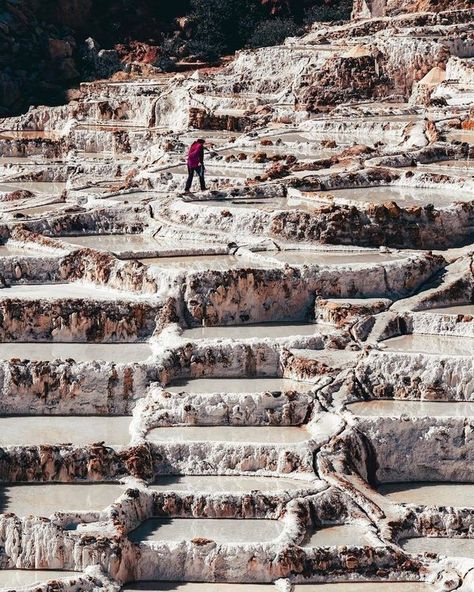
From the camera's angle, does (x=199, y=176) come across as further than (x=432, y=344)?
Yes

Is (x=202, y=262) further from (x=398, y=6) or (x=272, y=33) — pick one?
(x=272, y=33)

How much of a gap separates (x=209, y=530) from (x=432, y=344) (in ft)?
22.8

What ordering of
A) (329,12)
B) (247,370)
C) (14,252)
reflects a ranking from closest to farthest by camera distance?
(247,370), (14,252), (329,12)

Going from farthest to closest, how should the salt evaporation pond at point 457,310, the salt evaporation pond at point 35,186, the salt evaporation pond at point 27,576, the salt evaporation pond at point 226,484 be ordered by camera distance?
the salt evaporation pond at point 35,186
the salt evaporation pond at point 457,310
the salt evaporation pond at point 226,484
the salt evaporation pond at point 27,576

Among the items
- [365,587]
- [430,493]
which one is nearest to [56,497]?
[365,587]

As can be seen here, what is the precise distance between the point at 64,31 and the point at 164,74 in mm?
5556

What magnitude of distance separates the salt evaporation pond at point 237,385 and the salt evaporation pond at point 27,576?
572 centimetres

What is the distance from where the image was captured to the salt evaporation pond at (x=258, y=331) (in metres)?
33.1

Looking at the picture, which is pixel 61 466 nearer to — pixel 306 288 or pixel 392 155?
pixel 306 288

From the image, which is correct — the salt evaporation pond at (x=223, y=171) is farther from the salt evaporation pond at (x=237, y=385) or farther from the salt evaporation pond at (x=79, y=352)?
the salt evaporation pond at (x=237, y=385)

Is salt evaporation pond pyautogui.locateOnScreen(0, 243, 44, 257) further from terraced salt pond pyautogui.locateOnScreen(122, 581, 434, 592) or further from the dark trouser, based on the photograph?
terraced salt pond pyautogui.locateOnScreen(122, 581, 434, 592)

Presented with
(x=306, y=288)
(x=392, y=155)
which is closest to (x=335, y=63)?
(x=392, y=155)

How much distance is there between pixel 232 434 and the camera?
2964 cm

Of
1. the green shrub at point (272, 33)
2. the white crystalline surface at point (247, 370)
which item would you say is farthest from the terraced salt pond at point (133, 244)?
the green shrub at point (272, 33)
